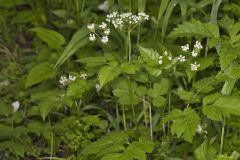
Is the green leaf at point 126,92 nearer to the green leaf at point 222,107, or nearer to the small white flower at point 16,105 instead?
the green leaf at point 222,107

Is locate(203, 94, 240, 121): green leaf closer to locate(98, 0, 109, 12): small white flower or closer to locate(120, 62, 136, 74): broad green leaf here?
locate(120, 62, 136, 74): broad green leaf

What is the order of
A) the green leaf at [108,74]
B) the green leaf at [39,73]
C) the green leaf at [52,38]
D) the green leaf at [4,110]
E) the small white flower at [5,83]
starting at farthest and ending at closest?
the small white flower at [5,83]
the green leaf at [52,38]
the green leaf at [39,73]
the green leaf at [4,110]
the green leaf at [108,74]

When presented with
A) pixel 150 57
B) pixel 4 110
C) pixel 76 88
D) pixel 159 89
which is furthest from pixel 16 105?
pixel 150 57

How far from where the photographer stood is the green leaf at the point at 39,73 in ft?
9.62

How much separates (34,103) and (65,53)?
44cm

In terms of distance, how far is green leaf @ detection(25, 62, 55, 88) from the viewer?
9.62ft

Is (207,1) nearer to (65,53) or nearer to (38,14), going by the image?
(65,53)

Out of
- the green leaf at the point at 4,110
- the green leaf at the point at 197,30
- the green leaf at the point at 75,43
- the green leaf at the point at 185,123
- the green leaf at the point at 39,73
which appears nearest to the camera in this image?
the green leaf at the point at 185,123

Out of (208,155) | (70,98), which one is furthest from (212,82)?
(70,98)

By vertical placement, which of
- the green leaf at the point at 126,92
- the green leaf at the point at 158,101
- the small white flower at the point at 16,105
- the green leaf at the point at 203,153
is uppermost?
the green leaf at the point at 126,92

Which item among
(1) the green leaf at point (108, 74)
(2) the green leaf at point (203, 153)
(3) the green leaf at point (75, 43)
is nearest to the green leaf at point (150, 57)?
(1) the green leaf at point (108, 74)

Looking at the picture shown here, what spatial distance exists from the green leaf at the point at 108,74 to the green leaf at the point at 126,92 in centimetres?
16

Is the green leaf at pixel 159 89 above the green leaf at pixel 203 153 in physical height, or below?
above

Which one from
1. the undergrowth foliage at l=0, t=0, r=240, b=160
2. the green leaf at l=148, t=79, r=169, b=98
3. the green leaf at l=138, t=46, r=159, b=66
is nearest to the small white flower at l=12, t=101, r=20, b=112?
the undergrowth foliage at l=0, t=0, r=240, b=160
